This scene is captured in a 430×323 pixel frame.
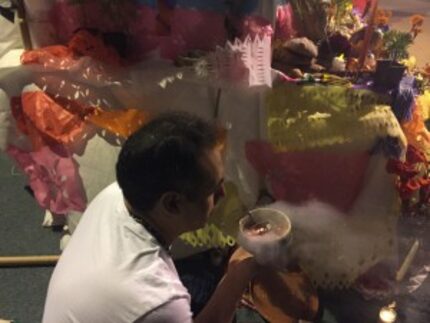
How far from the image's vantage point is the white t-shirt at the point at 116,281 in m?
0.88

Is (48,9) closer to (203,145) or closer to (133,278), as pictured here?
→ (203,145)

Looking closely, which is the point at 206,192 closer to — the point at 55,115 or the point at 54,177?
the point at 55,115

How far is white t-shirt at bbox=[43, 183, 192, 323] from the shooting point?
34.7 inches

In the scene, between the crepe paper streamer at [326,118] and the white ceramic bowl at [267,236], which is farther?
the crepe paper streamer at [326,118]

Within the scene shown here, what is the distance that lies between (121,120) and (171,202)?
71cm

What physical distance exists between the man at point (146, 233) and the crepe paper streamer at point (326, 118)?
555mm

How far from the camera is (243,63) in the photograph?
1.49m

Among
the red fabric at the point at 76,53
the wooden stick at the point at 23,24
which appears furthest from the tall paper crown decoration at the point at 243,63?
the wooden stick at the point at 23,24

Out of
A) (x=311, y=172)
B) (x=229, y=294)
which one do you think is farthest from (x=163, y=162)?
(x=311, y=172)

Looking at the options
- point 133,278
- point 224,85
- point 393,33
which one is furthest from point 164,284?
point 393,33

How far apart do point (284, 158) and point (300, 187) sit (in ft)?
0.35

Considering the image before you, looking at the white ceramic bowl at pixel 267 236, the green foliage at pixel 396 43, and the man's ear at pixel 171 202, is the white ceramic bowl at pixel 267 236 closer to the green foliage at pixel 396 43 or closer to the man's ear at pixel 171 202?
the man's ear at pixel 171 202

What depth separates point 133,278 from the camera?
90 cm

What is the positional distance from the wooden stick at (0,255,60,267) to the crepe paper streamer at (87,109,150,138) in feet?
2.19
